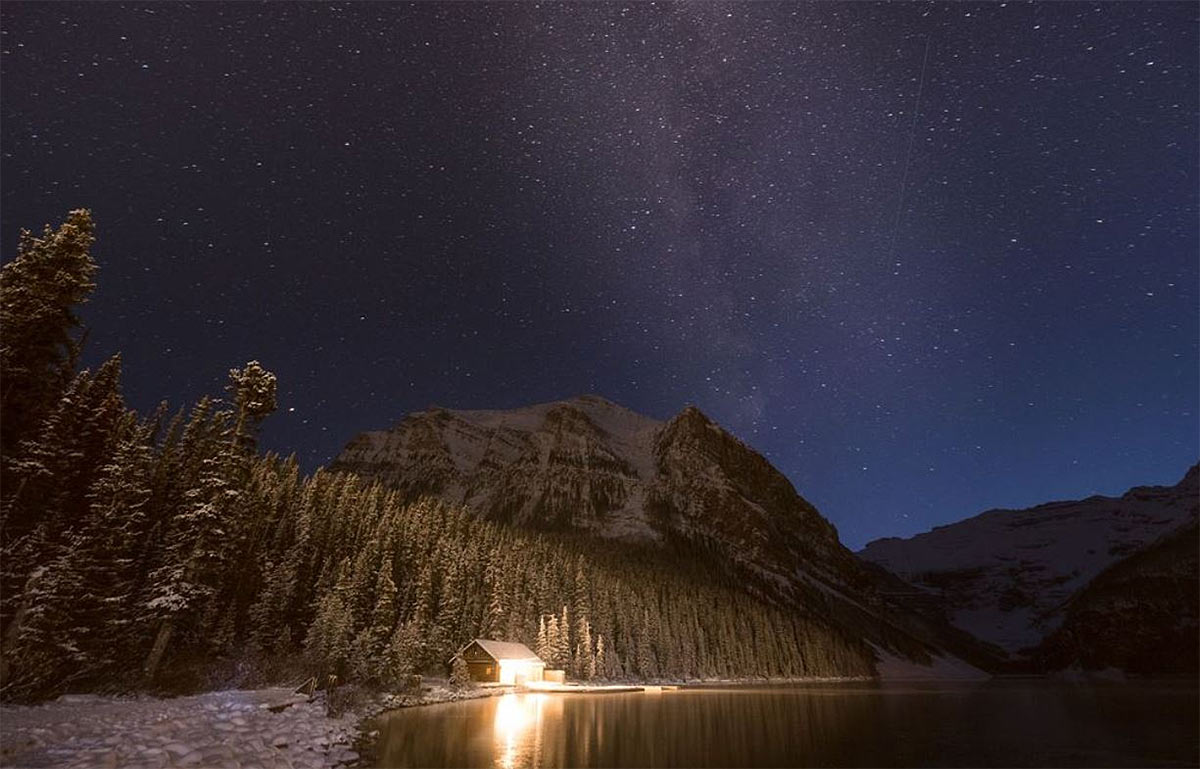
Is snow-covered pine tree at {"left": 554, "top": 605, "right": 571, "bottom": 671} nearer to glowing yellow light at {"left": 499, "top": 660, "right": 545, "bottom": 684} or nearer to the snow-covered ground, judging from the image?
glowing yellow light at {"left": 499, "top": 660, "right": 545, "bottom": 684}

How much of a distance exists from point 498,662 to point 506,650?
9.27 feet

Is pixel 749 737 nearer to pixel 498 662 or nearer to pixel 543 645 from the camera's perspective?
pixel 498 662

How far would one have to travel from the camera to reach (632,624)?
363 feet

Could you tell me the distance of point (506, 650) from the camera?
8112 cm

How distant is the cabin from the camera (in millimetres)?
78000

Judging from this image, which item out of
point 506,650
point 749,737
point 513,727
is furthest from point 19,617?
point 506,650

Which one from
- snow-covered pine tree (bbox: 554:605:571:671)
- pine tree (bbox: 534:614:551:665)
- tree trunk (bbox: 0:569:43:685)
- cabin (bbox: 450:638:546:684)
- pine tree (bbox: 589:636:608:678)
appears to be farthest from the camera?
pine tree (bbox: 589:636:608:678)

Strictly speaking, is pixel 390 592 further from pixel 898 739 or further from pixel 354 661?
pixel 898 739

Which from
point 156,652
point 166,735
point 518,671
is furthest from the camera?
point 518,671

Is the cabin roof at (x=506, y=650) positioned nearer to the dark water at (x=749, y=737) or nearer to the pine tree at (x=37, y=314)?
the dark water at (x=749, y=737)

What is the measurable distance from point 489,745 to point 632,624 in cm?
8386

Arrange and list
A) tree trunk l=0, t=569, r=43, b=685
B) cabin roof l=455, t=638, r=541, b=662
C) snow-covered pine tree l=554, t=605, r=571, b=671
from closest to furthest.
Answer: tree trunk l=0, t=569, r=43, b=685, cabin roof l=455, t=638, r=541, b=662, snow-covered pine tree l=554, t=605, r=571, b=671

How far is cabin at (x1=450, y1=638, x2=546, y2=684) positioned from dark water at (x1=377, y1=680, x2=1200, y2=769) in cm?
1677

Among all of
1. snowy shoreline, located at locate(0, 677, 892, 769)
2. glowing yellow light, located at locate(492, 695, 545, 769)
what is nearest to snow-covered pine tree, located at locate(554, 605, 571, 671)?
glowing yellow light, located at locate(492, 695, 545, 769)
